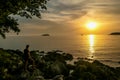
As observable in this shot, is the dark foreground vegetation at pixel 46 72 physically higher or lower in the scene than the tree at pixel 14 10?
lower

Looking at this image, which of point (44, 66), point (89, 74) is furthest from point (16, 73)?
point (89, 74)

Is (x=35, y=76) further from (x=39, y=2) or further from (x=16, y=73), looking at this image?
(x=39, y=2)

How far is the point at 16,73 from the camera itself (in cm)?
3050

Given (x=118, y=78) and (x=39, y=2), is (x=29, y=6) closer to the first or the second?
(x=39, y=2)

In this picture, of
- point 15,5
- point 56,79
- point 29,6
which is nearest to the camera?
point 56,79

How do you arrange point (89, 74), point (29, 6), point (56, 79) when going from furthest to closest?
point (29, 6), point (89, 74), point (56, 79)

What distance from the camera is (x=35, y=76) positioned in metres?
28.1

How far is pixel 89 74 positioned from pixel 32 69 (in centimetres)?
633

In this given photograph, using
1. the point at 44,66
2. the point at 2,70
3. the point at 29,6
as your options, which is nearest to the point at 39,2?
the point at 29,6

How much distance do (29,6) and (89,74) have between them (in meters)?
11.6

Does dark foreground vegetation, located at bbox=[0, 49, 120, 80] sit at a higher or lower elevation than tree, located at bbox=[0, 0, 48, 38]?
lower

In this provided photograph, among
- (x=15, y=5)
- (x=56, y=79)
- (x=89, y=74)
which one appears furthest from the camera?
(x=15, y=5)

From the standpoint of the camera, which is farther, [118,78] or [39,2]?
[39,2]

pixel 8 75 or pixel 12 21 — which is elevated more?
pixel 12 21
